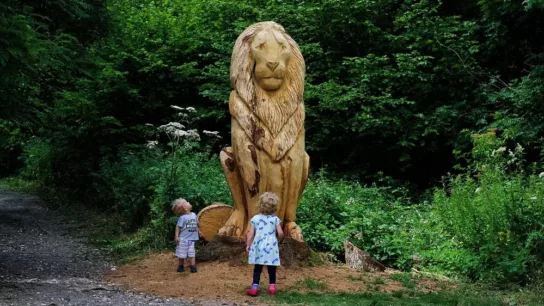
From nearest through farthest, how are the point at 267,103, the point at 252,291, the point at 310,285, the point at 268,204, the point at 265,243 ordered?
1. the point at 252,291
2. the point at 265,243
3. the point at 268,204
4. the point at 310,285
5. the point at 267,103

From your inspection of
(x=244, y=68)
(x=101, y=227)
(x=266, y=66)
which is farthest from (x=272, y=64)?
(x=101, y=227)

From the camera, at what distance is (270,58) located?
8055 millimetres

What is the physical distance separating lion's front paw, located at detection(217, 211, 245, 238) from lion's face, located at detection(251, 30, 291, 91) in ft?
5.09

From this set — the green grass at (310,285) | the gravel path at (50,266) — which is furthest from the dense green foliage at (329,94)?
the green grass at (310,285)

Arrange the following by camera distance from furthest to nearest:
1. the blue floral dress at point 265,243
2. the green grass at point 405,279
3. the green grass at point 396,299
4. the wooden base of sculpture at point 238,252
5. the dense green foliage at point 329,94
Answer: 1. the dense green foliage at point 329,94
2. the wooden base of sculpture at point 238,252
3. the green grass at point 405,279
4. the blue floral dress at point 265,243
5. the green grass at point 396,299

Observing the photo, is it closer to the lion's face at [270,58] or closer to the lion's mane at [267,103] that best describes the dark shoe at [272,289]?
the lion's mane at [267,103]

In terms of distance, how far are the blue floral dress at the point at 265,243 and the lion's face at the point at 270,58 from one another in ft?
5.77

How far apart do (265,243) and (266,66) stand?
217cm

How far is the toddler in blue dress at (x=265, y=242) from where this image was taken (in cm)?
694

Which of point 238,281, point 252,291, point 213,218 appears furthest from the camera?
point 213,218

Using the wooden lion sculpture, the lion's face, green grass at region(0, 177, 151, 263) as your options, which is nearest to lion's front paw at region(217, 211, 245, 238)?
the wooden lion sculpture

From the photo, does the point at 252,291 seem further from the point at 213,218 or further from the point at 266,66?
the point at 266,66

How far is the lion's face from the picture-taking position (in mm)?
8055

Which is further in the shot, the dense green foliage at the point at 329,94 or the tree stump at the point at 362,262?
the dense green foliage at the point at 329,94
